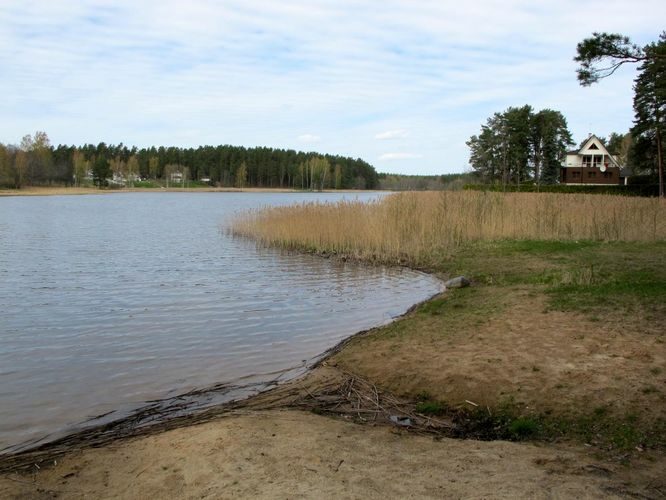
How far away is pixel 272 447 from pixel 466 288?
7.05 meters

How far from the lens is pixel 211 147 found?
127 metres

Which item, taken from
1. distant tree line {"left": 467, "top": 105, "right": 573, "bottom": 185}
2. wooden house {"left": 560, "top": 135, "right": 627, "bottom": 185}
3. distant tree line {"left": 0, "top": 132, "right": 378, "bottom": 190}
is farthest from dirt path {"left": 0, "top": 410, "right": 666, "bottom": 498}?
distant tree line {"left": 0, "top": 132, "right": 378, "bottom": 190}

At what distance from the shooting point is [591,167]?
60.8 meters

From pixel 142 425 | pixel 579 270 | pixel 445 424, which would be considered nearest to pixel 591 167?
pixel 579 270

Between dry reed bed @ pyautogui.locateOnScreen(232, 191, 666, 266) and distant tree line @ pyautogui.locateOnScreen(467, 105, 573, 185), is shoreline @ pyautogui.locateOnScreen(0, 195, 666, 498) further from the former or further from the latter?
distant tree line @ pyautogui.locateOnScreen(467, 105, 573, 185)

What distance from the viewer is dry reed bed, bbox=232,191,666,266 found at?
631 inches

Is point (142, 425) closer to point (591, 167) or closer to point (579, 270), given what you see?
point (579, 270)

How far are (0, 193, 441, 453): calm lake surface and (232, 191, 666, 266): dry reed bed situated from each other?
1.46 metres

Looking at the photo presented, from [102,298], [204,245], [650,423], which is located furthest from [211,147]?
[650,423]

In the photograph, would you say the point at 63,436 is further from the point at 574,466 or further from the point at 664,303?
the point at 664,303

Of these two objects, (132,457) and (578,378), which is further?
(578,378)

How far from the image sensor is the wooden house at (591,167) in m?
60.1

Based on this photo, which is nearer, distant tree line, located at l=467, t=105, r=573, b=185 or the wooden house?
distant tree line, located at l=467, t=105, r=573, b=185

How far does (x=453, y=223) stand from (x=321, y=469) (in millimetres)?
14105
